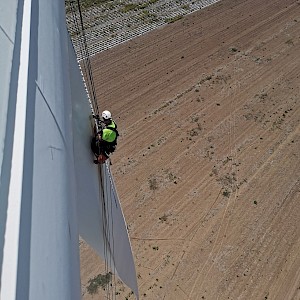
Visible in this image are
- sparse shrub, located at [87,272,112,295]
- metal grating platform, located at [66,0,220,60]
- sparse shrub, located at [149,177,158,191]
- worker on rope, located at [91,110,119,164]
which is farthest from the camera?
metal grating platform, located at [66,0,220,60]

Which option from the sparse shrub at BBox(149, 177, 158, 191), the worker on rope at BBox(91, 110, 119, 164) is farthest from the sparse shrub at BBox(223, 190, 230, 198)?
the worker on rope at BBox(91, 110, 119, 164)

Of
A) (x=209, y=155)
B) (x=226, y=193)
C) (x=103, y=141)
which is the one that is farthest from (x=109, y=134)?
(x=209, y=155)

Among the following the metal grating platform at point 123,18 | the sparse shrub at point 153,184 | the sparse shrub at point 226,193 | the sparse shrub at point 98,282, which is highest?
the metal grating platform at point 123,18

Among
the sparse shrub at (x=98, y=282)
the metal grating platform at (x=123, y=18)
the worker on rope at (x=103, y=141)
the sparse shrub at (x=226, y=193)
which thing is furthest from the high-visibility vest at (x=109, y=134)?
the metal grating platform at (x=123, y=18)

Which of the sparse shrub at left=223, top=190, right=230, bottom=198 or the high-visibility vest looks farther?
the sparse shrub at left=223, top=190, right=230, bottom=198

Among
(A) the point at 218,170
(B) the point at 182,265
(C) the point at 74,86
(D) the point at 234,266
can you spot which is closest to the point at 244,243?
(D) the point at 234,266

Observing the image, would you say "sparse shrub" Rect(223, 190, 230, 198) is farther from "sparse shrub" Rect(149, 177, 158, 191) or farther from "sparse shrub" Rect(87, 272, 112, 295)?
"sparse shrub" Rect(87, 272, 112, 295)

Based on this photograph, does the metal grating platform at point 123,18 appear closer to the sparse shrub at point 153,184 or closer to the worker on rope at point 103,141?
the sparse shrub at point 153,184

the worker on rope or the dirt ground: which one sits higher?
the worker on rope

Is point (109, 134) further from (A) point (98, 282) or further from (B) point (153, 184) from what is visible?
(B) point (153, 184)
